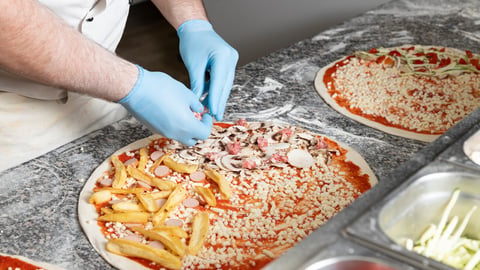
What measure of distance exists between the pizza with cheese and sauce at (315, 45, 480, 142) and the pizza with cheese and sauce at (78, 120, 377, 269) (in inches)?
12.1

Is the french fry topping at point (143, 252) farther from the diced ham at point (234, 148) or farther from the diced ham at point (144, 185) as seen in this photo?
the diced ham at point (234, 148)

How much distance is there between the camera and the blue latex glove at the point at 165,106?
5.56 ft

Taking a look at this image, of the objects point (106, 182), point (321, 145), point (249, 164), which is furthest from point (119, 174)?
point (321, 145)

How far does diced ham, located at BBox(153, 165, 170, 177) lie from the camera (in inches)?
69.2

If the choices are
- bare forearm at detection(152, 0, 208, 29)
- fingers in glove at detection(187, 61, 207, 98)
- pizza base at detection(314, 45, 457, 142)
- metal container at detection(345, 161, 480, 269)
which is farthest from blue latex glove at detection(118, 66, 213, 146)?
metal container at detection(345, 161, 480, 269)

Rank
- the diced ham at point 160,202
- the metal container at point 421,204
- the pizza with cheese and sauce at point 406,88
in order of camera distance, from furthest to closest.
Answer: the pizza with cheese and sauce at point 406,88
the diced ham at point 160,202
the metal container at point 421,204

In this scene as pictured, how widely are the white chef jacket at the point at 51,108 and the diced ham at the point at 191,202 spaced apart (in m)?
0.61

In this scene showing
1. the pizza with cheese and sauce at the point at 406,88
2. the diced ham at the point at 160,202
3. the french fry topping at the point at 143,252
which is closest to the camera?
the french fry topping at the point at 143,252

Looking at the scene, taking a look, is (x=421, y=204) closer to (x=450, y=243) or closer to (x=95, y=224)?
(x=450, y=243)

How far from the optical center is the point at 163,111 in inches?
67.6

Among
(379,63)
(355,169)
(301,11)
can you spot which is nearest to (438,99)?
(379,63)

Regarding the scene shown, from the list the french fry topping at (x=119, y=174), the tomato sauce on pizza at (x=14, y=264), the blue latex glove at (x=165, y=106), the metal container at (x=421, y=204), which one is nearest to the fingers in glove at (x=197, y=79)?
the blue latex glove at (x=165, y=106)

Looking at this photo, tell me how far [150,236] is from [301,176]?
528 millimetres

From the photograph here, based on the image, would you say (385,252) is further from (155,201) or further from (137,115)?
(137,115)
